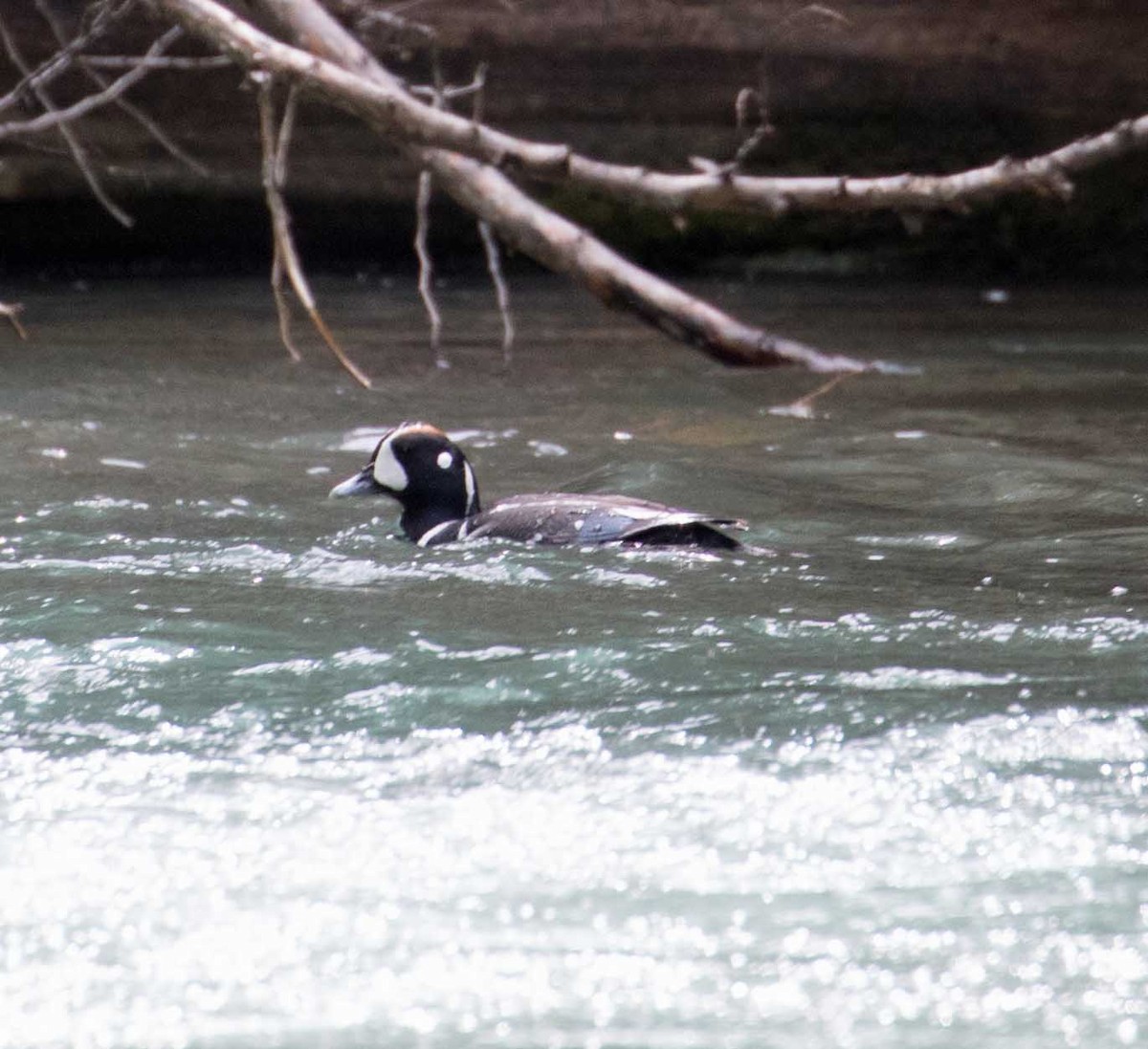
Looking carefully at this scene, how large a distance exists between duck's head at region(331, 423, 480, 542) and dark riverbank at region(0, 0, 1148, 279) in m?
6.23

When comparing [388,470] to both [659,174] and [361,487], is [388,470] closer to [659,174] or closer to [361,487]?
[361,487]

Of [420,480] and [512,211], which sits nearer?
[512,211]

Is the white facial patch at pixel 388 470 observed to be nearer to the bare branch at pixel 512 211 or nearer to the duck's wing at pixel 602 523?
the duck's wing at pixel 602 523

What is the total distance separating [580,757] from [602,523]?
6.69 feet

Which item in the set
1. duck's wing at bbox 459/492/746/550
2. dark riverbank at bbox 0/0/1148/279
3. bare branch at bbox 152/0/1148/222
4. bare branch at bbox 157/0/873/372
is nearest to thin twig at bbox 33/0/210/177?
dark riverbank at bbox 0/0/1148/279

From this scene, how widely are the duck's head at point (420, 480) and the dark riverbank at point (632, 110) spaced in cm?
623

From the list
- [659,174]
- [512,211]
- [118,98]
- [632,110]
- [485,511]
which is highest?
[118,98]

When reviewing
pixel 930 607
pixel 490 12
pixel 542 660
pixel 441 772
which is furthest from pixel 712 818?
pixel 490 12

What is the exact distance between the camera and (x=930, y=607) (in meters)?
5.29

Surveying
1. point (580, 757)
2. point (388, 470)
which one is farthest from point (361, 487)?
point (580, 757)

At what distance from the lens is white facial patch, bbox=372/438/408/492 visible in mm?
6660

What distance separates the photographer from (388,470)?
265 inches

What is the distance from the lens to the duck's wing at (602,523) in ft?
19.8

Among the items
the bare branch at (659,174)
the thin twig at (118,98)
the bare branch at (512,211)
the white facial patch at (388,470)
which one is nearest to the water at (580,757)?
the white facial patch at (388,470)
